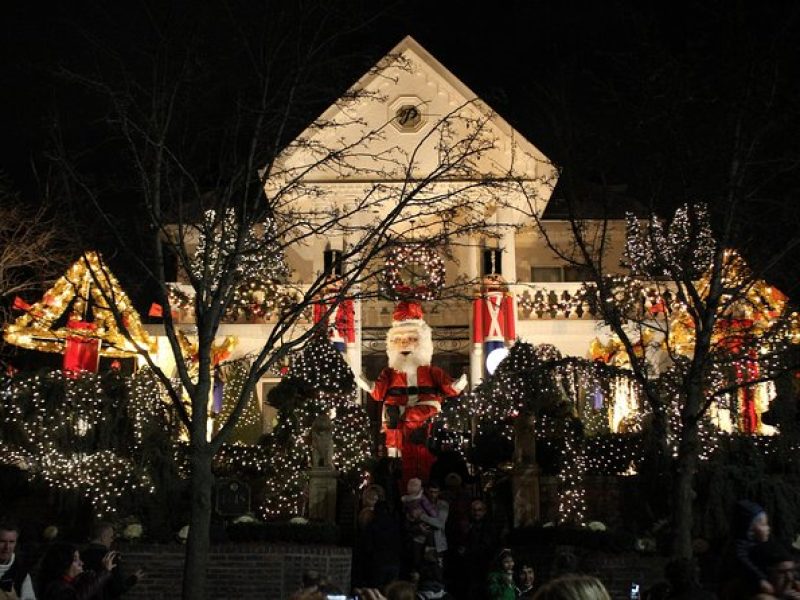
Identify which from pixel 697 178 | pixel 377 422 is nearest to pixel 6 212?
pixel 377 422

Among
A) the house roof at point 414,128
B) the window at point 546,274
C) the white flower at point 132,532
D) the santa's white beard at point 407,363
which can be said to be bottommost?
the white flower at point 132,532

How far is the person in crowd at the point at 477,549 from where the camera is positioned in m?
13.1

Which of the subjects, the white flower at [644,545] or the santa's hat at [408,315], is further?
the santa's hat at [408,315]

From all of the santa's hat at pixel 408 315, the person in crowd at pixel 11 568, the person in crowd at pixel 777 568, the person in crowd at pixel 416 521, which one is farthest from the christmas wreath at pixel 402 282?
the person in crowd at pixel 777 568

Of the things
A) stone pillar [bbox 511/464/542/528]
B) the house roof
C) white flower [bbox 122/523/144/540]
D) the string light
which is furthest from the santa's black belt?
white flower [bbox 122/523/144/540]

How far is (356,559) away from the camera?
14188 millimetres

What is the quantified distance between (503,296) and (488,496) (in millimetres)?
8578

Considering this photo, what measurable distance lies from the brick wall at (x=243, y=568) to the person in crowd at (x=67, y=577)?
632cm

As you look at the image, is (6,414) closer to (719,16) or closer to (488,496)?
(488,496)

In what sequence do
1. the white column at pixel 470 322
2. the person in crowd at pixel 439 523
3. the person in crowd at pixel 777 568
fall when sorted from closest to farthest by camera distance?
the person in crowd at pixel 777 568
the person in crowd at pixel 439 523
the white column at pixel 470 322

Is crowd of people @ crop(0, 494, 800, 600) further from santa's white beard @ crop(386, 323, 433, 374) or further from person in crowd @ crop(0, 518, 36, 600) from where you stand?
santa's white beard @ crop(386, 323, 433, 374)

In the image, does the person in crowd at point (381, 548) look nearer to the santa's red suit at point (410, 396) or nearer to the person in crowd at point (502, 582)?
the person in crowd at point (502, 582)

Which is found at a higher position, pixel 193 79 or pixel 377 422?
pixel 193 79

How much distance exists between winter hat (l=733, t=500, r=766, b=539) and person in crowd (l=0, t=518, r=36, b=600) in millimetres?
4939
